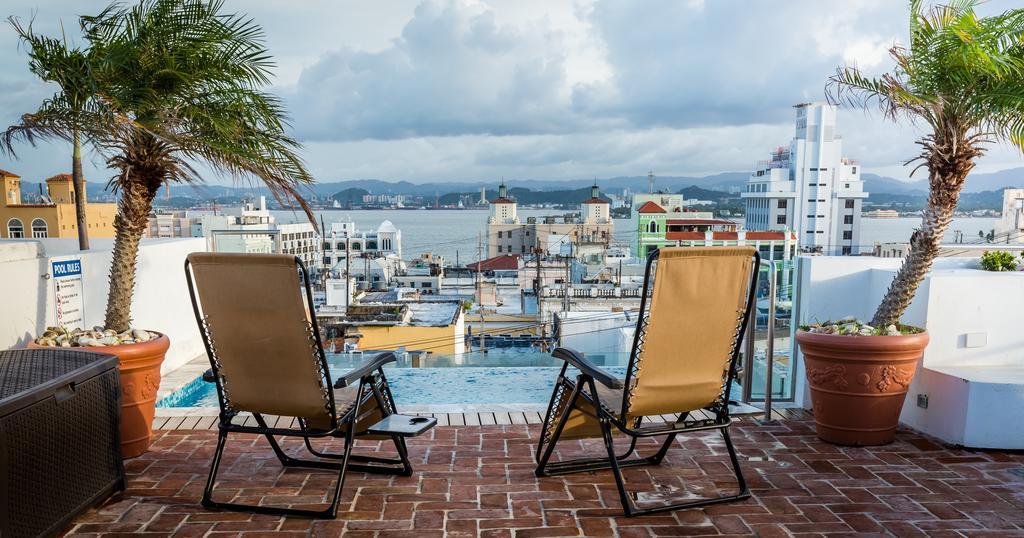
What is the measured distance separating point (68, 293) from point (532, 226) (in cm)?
5930

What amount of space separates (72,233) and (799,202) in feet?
142

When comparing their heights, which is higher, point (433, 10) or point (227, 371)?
point (433, 10)

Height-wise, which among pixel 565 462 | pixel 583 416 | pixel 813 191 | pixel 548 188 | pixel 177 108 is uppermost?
pixel 548 188

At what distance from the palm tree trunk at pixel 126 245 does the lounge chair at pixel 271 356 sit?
1368mm

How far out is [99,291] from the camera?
4.65 m

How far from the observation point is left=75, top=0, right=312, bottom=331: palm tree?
371 centimetres

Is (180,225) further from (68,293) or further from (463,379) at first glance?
(463,379)

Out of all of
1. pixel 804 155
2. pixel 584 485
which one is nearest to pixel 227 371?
pixel 584 485

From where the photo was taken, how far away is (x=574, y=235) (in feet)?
183

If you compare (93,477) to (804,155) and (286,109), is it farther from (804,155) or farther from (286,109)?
(804,155)

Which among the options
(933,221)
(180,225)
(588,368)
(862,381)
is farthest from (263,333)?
(180,225)

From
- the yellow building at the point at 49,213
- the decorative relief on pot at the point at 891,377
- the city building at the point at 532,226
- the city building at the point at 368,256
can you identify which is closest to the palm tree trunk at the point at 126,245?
the decorative relief on pot at the point at 891,377

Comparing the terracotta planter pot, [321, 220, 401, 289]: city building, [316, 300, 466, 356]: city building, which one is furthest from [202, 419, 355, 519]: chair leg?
[321, 220, 401, 289]: city building

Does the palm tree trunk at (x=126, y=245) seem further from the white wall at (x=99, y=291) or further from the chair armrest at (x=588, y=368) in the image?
the chair armrest at (x=588, y=368)
